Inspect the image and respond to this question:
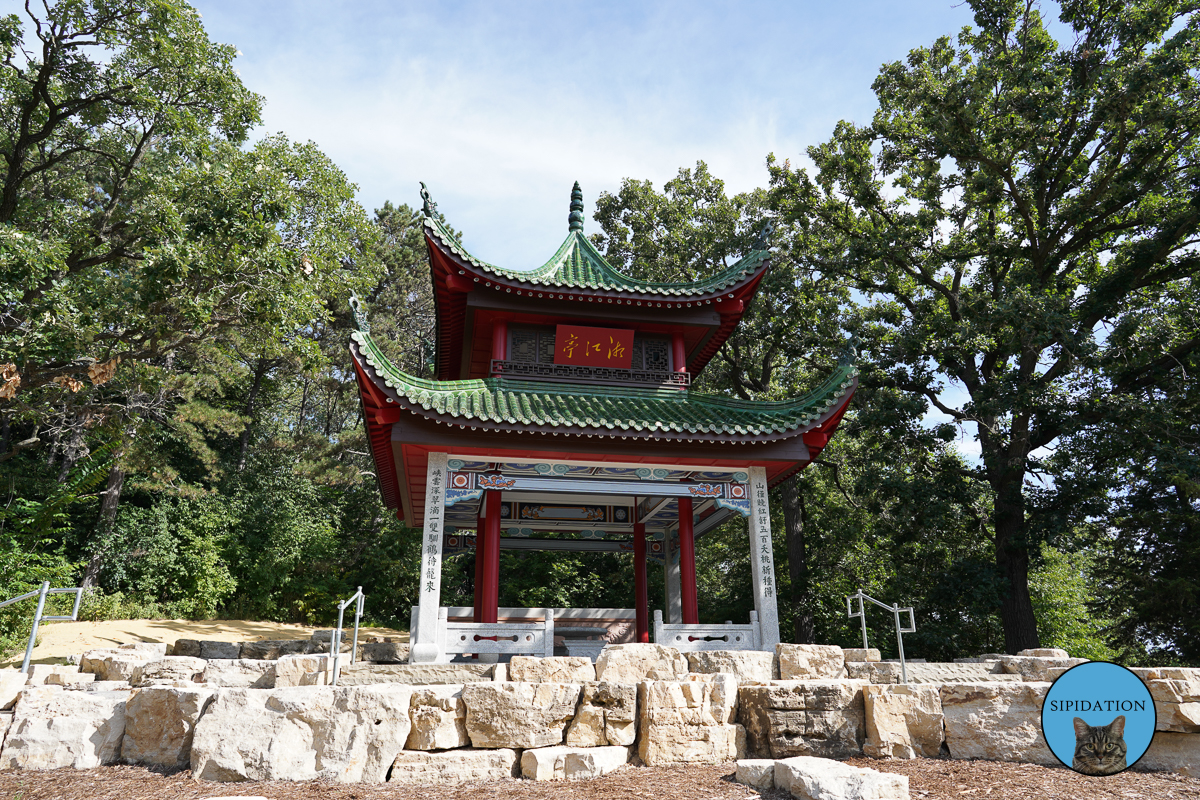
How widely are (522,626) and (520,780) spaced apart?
14.0 ft

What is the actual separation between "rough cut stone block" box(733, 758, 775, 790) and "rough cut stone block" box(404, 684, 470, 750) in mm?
2324

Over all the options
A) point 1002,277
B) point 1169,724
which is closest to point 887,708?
point 1169,724

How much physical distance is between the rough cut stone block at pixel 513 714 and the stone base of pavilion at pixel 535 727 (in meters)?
0.01

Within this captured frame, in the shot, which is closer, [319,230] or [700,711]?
[700,711]

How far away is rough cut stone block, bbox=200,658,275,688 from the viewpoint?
853 cm

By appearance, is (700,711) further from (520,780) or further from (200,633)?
(200,633)

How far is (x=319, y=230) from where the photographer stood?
19688mm

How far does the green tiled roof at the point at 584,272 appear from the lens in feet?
42.2

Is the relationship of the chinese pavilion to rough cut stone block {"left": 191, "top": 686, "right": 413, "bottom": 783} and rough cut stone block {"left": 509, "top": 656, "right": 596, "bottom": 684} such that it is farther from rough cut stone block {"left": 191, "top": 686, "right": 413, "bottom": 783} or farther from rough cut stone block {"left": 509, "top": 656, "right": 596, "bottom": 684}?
rough cut stone block {"left": 191, "top": 686, "right": 413, "bottom": 783}

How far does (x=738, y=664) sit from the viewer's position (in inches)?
326

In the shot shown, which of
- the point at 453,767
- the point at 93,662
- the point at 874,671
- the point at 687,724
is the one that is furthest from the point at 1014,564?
the point at 93,662

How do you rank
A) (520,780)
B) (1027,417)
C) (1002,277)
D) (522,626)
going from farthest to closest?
(1002,277)
(1027,417)
(522,626)
(520,780)

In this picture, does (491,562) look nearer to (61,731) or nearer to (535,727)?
(535,727)

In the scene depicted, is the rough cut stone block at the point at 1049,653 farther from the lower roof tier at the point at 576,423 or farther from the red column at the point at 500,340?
the red column at the point at 500,340
